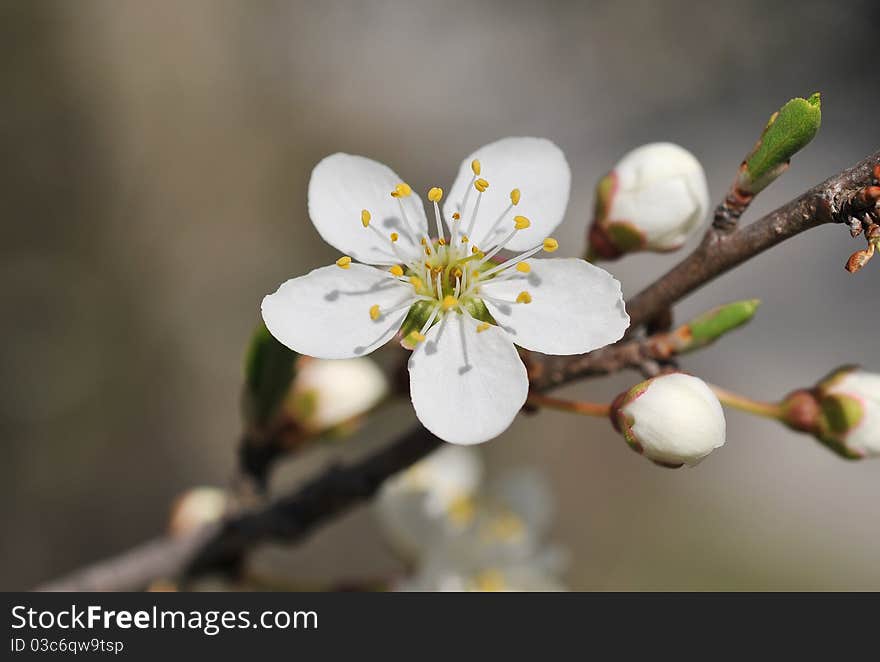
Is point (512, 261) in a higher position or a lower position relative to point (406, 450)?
higher

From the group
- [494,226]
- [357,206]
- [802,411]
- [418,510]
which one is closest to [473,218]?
[494,226]

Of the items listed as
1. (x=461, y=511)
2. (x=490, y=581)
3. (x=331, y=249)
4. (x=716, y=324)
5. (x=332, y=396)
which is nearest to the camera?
(x=716, y=324)

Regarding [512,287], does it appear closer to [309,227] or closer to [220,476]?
[220,476]

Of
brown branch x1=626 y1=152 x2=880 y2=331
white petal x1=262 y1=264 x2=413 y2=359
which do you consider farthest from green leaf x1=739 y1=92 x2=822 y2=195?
white petal x1=262 y1=264 x2=413 y2=359

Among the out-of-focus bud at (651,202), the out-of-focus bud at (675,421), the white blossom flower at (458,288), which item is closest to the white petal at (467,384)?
the white blossom flower at (458,288)

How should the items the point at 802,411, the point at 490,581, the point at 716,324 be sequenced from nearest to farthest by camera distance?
the point at 716,324 → the point at 802,411 → the point at 490,581

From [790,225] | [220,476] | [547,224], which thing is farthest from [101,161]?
[790,225]

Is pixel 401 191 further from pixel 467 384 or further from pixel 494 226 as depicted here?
pixel 467 384
